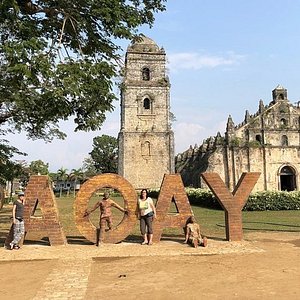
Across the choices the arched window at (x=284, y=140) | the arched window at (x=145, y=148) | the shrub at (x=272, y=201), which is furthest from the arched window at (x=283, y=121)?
the shrub at (x=272, y=201)

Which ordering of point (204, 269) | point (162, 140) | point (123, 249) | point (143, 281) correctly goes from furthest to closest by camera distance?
point (162, 140), point (123, 249), point (204, 269), point (143, 281)

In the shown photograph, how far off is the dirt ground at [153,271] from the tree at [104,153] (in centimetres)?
5457

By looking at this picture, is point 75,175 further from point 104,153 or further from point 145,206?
point 145,206

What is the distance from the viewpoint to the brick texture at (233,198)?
30.8ft

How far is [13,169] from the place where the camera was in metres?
13.8

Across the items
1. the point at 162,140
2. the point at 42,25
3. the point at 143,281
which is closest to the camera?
the point at 143,281

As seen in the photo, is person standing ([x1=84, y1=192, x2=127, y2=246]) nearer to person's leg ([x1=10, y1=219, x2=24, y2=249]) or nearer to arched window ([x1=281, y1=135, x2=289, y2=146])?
person's leg ([x1=10, y1=219, x2=24, y2=249])

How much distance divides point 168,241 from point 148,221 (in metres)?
0.92

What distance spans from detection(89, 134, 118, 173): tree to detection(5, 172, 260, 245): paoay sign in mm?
53881

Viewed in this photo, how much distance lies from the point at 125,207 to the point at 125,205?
6 centimetres

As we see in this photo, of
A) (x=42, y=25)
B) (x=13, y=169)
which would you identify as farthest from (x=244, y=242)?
(x=13, y=169)

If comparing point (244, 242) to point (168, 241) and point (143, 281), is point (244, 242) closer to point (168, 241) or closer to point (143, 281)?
point (168, 241)

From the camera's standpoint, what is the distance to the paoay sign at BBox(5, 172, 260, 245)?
882 centimetres

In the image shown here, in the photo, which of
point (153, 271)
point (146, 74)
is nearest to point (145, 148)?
point (146, 74)
